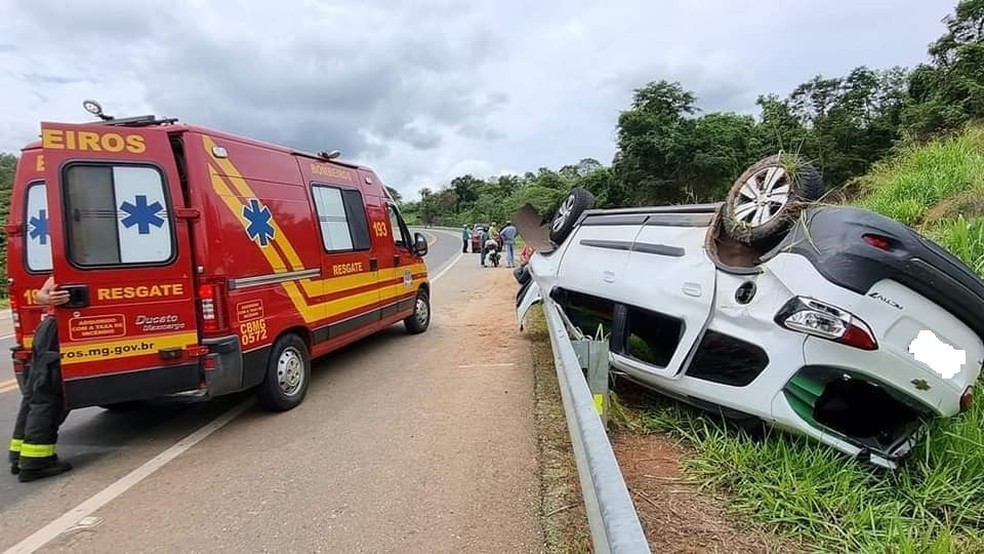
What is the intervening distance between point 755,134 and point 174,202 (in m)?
46.7

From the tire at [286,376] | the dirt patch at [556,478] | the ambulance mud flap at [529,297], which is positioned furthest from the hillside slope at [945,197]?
the tire at [286,376]

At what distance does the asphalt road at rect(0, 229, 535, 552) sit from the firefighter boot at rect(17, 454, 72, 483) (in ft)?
0.20

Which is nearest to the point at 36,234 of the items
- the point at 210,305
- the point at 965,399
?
the point at 210,305

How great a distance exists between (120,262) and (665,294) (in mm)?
3953

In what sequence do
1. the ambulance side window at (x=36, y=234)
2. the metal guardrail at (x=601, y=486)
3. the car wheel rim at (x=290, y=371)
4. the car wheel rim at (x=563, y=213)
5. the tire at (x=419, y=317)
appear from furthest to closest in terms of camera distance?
the tire at (x=419, y=317) → the car wheel rim at (x=563, y=213) → the car wheel rim at (x=290, y=371) → the ambulance side window at (x=36, y=234) → the metal guardrail at (x=601, y=486)

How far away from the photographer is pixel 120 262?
4.21 metres

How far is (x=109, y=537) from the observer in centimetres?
318

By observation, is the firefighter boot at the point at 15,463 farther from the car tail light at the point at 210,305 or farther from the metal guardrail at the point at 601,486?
the metal guardrail at the point at 601,486

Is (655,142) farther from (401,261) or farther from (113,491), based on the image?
(113,491)

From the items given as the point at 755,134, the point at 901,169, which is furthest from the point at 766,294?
the point at 755,134

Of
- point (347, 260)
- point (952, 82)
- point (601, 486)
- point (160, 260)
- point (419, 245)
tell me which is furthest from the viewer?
point (952, 82)

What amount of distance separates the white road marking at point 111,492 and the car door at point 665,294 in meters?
3.45

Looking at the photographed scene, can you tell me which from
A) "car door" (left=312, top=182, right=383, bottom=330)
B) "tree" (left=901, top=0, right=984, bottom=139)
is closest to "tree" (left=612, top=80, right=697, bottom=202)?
"tree" (left=901, top=0, right=984, bottom=139)

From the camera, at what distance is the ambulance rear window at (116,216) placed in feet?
13.5
